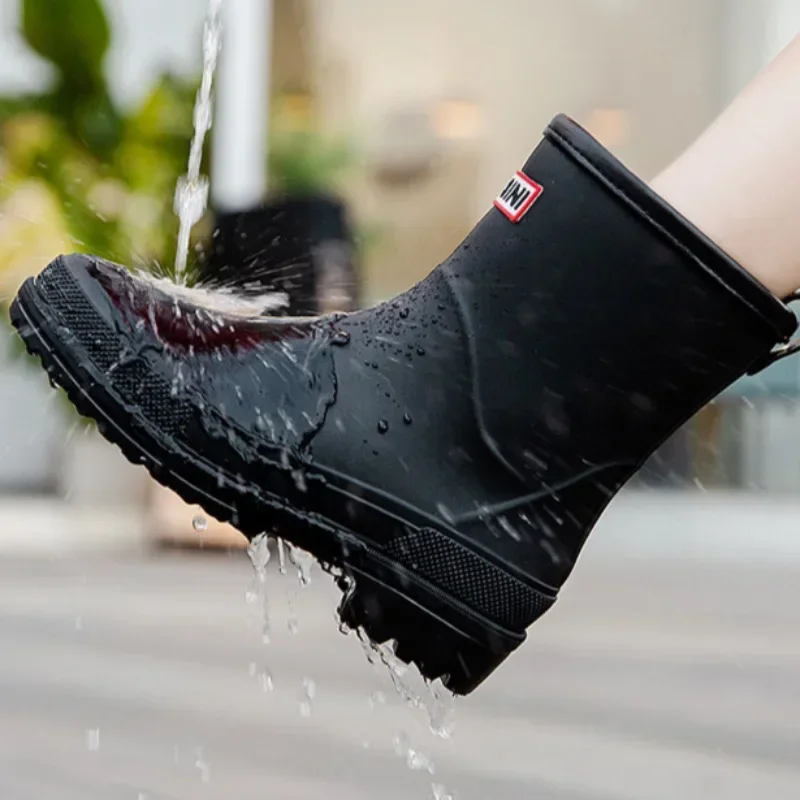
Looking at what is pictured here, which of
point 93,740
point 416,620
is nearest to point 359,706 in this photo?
point 93,740

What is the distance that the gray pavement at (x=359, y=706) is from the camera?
1.16m

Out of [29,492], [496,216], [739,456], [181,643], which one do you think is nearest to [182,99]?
[29,492]

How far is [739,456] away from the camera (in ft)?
13.4

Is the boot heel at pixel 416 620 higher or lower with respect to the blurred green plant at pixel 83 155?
higher

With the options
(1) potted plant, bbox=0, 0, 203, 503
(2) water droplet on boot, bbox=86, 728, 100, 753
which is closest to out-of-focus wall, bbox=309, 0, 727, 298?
(1) potted plant, bbox=0, 0, 203, 503

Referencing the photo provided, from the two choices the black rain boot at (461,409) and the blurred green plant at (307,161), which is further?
the blurred green plant at (307,161)

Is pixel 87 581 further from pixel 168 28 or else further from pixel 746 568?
pixel 168 28

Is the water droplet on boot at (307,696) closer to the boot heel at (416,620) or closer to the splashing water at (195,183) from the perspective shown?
the boot heel at (416,620)

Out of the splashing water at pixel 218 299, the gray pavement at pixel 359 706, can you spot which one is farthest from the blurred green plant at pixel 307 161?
the splashing water at pixel 218 299

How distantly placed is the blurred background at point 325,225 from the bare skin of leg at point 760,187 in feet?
3.63

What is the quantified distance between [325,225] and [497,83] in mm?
1021

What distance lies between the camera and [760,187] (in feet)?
2.36

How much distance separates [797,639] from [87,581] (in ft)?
5.08

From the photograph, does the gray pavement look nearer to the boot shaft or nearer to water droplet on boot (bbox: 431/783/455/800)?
water droplet on boot (bbox: 431/783/455/800)
